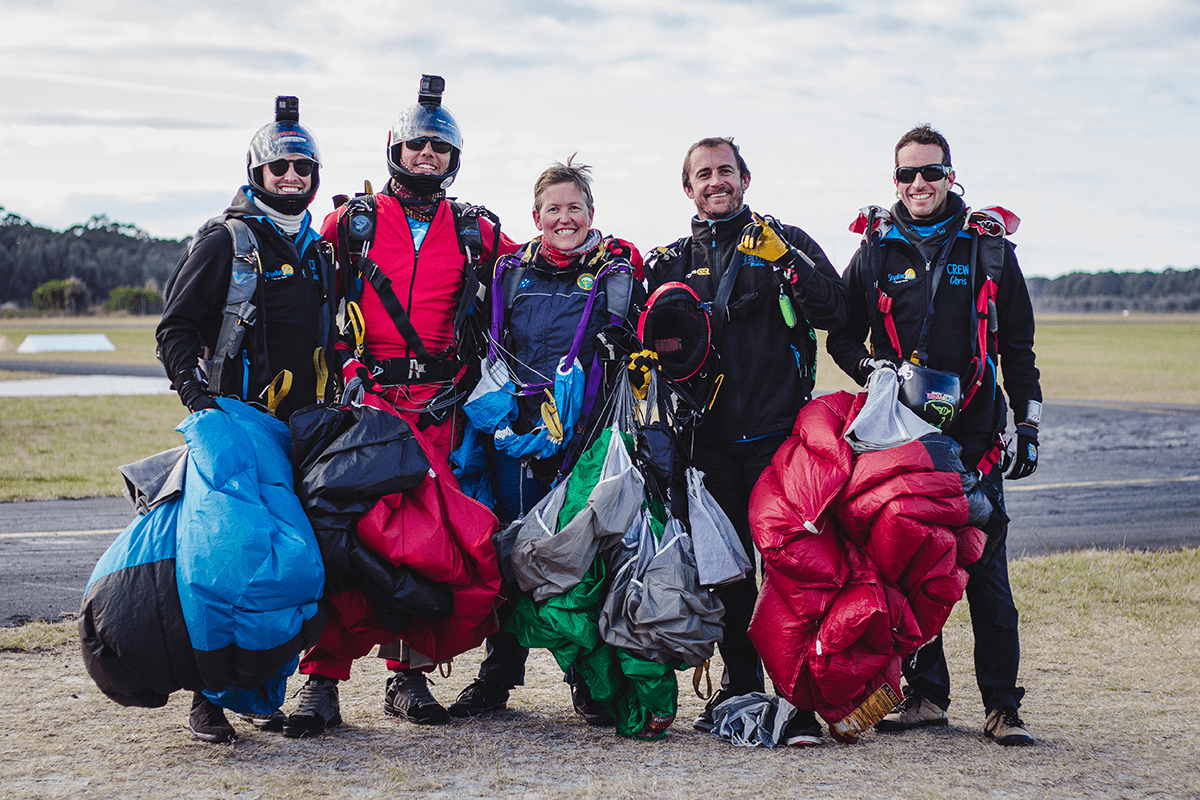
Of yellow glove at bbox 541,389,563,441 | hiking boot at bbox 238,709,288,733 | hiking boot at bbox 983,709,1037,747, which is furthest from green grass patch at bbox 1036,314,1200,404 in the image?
hiking boot at bbox 238,709,288,733

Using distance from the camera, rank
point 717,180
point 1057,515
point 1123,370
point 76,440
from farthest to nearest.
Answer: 1. point 1123,370
2. point 76,440
3. point 1057,515
4. point 717,180

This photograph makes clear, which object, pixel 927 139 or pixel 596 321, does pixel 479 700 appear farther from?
pixel 927 139

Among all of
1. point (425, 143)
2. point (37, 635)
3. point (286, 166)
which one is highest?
point (425, 143)

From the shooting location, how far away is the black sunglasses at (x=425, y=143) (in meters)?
4.15

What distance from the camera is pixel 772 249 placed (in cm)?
383

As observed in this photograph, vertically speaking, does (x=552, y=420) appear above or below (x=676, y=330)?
below

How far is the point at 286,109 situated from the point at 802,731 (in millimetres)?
3207

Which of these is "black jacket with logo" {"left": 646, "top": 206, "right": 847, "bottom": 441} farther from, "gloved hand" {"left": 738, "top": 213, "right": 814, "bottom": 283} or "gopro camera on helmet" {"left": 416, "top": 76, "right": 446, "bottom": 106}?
"gopro camera on helmet" {"left": 416, "top": 76, "right": 446, "bottom": 106}

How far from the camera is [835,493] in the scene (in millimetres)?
3547

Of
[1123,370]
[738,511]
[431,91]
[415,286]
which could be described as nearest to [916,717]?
[738,511]

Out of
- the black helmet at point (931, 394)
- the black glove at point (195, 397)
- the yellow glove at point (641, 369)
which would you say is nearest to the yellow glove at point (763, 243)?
the yellow glove at point (641, 369)

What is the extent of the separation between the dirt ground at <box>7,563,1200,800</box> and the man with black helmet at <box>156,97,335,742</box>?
35 cm

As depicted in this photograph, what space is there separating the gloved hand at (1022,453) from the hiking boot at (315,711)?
2.83 metres

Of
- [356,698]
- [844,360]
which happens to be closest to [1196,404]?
[844,360]
